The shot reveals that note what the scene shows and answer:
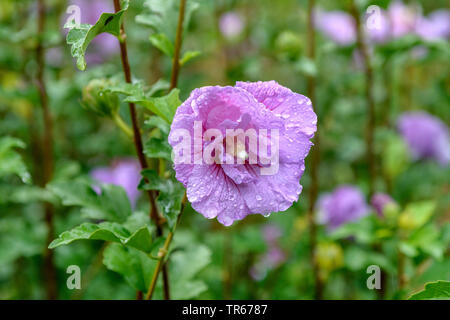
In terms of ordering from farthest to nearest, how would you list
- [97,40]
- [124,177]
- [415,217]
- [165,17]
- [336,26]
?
1. [97,40]
2. [336,26]
3. [124,177]
4. [415,217]
5. [165,17]

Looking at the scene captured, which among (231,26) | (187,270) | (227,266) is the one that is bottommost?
(227,266)

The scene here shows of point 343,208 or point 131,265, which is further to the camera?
point 343,208

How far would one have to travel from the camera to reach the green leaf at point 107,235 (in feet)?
2.13

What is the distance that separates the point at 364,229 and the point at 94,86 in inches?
27.1

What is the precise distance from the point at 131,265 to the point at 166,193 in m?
0.19

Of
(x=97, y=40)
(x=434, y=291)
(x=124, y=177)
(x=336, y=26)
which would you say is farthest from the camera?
(x=97, y=40)

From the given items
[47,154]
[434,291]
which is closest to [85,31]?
[434,291]

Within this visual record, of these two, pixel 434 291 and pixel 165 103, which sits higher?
pixel 165 103

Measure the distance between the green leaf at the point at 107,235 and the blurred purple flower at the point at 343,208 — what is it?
855mm

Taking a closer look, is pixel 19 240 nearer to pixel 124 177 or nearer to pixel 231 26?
pixel 124 177

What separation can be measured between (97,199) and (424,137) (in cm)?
131

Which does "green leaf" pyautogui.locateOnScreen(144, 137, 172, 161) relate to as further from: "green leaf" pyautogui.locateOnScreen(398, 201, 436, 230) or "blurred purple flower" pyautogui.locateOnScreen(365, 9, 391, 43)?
"blurred purple flower" pyautogui.locateOnScreen(365, 9, 391, 43)

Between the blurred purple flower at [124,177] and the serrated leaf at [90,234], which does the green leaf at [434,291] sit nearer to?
the serrated leaf at [90,234]

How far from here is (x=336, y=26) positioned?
66.9 inches
